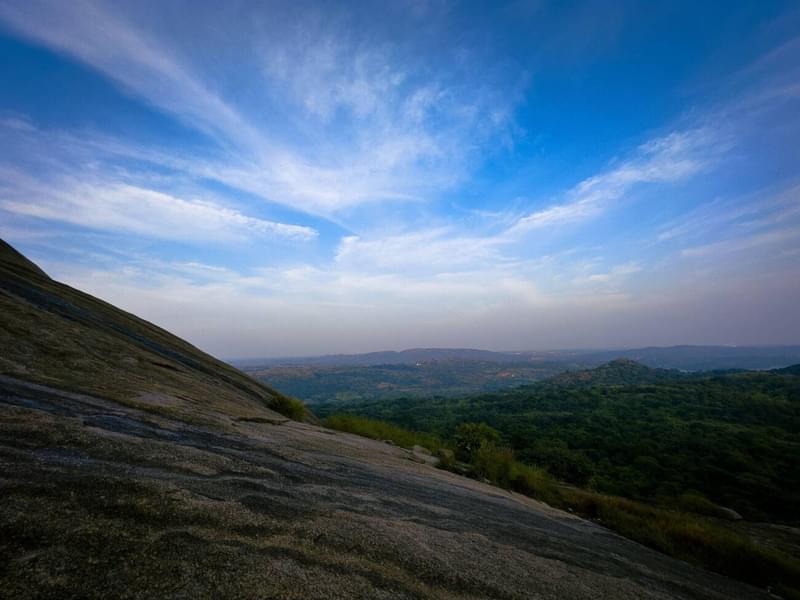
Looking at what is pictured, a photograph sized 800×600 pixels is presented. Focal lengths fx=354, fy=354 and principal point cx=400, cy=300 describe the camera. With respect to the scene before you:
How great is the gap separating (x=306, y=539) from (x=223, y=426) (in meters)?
4.71

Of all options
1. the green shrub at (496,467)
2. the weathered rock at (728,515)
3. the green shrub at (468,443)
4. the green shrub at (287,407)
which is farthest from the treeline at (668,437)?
the green shrub at (287,407)

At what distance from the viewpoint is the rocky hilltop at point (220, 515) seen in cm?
319

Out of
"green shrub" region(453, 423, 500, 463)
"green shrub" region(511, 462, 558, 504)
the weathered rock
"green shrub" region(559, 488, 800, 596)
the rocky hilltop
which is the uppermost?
the rocky hilltop

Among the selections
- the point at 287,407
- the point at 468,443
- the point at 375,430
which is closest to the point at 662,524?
the point at 468,443

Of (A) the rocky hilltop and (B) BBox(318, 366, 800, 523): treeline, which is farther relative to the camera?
(B) BBox(318, 366, 800, 523): treeline

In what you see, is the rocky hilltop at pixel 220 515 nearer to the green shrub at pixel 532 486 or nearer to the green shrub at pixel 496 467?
the green shrub at pixel 532 486

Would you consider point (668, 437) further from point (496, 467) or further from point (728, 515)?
point (496, 467)

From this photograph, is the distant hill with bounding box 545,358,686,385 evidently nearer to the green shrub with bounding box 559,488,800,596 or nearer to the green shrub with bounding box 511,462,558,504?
the green shrub with bounding box 511,462,558,504

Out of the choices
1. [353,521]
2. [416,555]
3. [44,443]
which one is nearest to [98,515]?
[44,443]

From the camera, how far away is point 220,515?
4242 millimetres

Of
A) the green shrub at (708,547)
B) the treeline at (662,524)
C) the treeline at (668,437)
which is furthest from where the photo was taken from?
the treeline at (668,437)

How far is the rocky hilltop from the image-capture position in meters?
3.19

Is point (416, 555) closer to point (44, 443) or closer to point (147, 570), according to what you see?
point (147, 570)

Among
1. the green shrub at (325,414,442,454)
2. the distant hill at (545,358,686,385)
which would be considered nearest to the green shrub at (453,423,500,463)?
the green shrub at (325,414,442,454)
